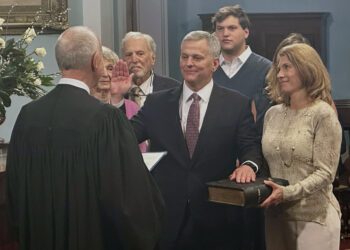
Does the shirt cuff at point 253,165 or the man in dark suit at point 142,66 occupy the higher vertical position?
the man in dark suit at point 142,66

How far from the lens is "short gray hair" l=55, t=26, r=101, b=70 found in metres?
2.23

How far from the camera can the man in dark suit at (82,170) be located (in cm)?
222

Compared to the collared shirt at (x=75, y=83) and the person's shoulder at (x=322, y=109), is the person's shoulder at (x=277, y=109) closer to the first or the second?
the person's shoulder at (x=322, y=109)

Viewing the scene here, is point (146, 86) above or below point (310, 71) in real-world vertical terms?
below

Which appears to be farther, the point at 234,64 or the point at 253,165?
the point at 234,64

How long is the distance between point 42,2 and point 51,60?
374 mm

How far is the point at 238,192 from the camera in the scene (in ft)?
8.40

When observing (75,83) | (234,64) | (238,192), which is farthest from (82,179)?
(234,64)

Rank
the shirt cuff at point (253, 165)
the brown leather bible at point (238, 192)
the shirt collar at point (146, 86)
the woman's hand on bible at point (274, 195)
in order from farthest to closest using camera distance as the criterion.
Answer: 1. the shirt collar at point (146, 86)
2. the shirt cuff at point (253, 165)
3. the woman's hand on bible at point (274, 195)
4. the brown leather bible at point (238, 192)

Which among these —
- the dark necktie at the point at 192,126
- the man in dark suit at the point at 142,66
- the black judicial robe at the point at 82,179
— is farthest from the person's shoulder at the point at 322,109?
the man in dark suit at the point at 142,66

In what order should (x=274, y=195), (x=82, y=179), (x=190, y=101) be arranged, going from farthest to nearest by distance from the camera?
(x=190, y=101) < (x=274, y=195) < (x=82, y=179)

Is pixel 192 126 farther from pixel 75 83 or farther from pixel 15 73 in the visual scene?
pixel 15 73

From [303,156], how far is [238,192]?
37cm

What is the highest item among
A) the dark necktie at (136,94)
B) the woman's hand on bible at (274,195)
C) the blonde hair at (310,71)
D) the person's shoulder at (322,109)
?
the blonde hair at (310,71)
